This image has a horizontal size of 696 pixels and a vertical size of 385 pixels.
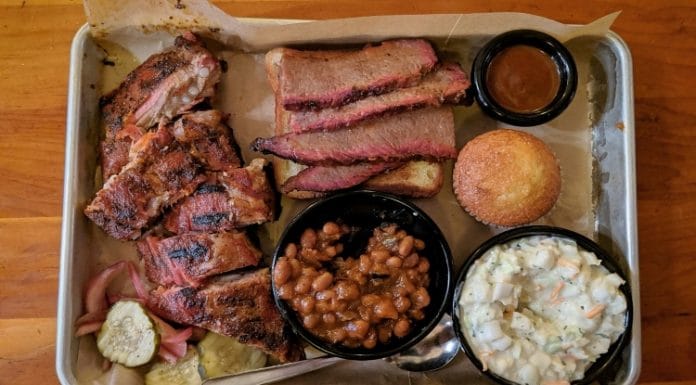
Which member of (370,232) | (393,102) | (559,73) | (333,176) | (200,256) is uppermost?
(559,73)

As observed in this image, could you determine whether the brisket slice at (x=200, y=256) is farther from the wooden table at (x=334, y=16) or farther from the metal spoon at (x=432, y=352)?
the metal spoon at (x=432, y=352)

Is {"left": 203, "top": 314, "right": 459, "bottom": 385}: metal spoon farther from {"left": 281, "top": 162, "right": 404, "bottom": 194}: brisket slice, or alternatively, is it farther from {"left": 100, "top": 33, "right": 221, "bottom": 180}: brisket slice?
{"left": 100, "top": 33, "right": 221, "bottom": 180}: brisket slice

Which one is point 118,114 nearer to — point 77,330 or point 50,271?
point 50,271

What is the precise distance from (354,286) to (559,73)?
1.42 m

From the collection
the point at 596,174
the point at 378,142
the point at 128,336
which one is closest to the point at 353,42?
the point at 378,142

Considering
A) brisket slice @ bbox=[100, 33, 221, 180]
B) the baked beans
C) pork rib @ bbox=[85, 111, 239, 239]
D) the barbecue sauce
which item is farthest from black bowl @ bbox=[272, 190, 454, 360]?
brisket slice @ bbox=[100, 33, 221, 180]

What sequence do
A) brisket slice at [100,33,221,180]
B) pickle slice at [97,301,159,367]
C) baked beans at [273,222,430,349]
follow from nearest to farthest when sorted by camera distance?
baked beans at [273,222,430,349] < pickle slice at [97,301,159,367] < brisket slice at [100,33,221,180]

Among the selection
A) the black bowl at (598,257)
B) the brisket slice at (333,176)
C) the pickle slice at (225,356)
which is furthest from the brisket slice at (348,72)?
the pickle slice at (225,356)

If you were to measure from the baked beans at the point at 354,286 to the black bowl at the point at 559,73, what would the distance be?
73 centimetres

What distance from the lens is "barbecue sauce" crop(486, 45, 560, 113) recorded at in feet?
9.82

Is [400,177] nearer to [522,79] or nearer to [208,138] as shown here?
[522,79]

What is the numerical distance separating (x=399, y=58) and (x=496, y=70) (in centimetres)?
47

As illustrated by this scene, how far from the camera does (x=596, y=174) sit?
10.5 ft

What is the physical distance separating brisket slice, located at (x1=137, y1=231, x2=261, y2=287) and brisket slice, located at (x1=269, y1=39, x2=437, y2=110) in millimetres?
708
